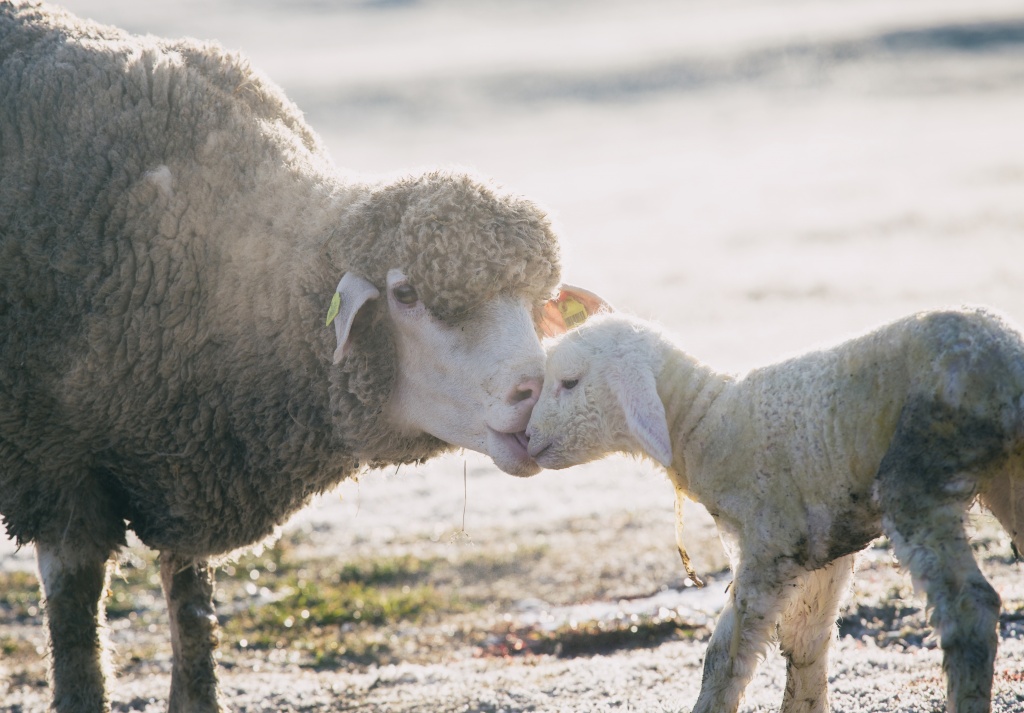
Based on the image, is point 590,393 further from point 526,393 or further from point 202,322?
point 202,322

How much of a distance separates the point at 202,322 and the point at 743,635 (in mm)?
2589

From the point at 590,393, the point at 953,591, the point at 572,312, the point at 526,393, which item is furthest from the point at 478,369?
the point at 953,591

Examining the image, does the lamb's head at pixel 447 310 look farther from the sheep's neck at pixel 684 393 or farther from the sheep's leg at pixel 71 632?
the sheep's leg at pixel 71 632

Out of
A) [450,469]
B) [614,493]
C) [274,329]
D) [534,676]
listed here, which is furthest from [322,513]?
[274,329]

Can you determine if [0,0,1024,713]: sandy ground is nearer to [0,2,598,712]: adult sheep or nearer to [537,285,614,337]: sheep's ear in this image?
[537,285,614,337]: sheep's ear

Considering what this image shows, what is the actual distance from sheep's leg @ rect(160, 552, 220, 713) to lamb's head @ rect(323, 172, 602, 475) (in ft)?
4.32

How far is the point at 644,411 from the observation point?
15.7 ft

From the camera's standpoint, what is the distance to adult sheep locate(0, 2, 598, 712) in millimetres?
5156

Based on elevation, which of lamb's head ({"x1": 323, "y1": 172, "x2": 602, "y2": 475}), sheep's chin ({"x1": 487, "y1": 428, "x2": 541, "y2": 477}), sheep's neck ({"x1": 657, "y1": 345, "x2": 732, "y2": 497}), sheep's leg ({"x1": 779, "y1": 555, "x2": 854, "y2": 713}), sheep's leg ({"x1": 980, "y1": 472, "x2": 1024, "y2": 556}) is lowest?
sheep's leg ({"x1": 779, "y1": 555, "x2": 854, "y2": 713})

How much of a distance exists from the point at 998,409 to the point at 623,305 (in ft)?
34.9

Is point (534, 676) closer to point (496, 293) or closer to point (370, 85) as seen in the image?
point (496, 293)

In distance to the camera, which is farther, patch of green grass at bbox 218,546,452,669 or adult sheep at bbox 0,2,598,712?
patch of green grass at bbox 218,546,452,669

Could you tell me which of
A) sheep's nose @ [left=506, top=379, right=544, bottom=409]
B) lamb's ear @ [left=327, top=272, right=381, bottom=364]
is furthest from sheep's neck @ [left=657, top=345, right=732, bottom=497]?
lamb's ear @ [left=327, top=272, right=381, bottom=364]

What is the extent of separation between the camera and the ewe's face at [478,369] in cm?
509
